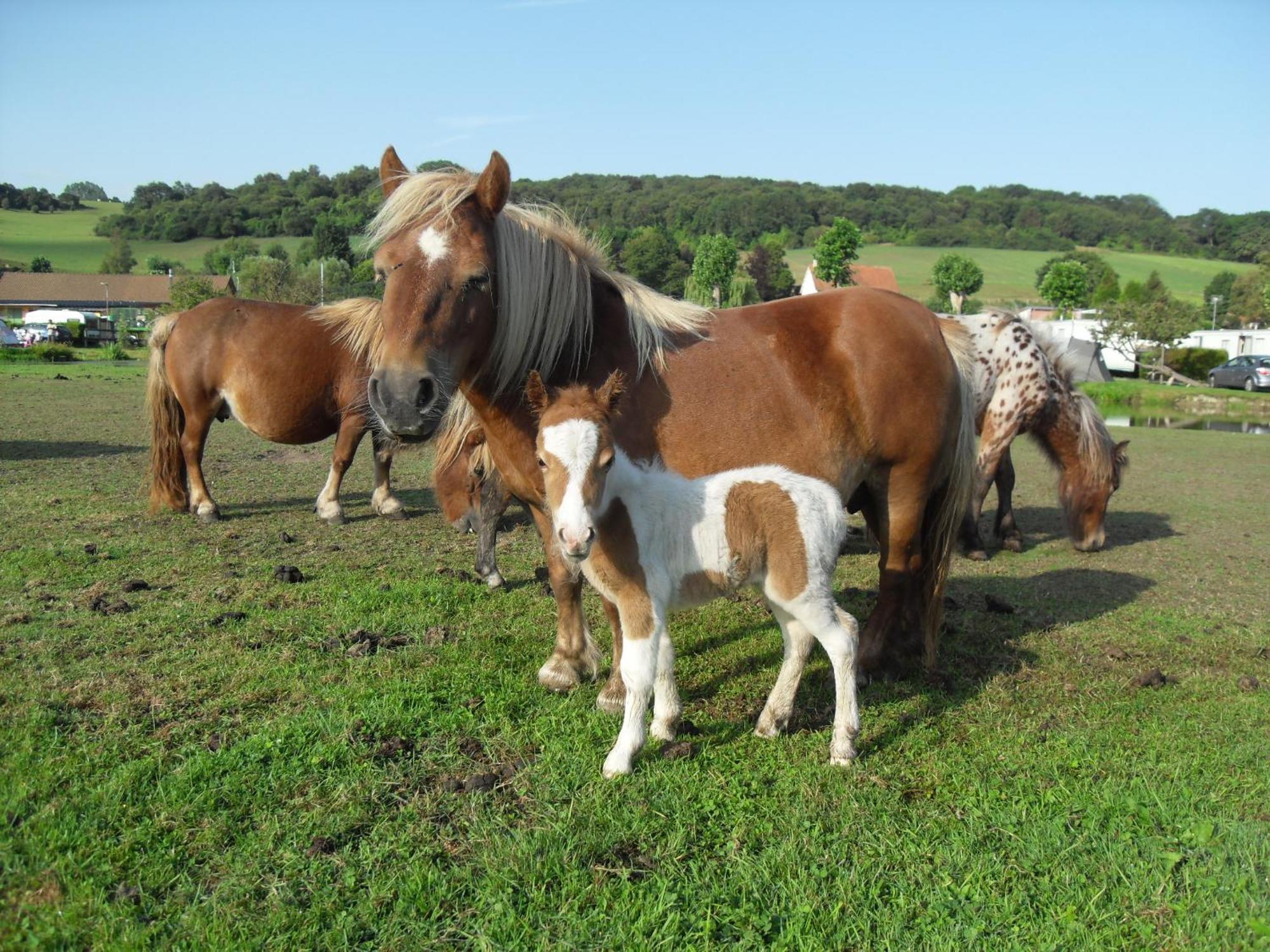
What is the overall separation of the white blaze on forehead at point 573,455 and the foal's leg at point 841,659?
121 cm

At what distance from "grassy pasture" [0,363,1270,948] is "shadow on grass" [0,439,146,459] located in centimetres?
663

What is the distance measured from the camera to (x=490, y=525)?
7418mm

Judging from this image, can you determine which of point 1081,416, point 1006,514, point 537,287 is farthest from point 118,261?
point 537,287

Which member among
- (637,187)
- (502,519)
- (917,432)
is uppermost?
(637,187)

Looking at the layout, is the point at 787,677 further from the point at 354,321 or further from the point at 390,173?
the point at 354,321

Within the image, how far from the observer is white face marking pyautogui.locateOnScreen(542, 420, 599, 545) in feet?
11.3

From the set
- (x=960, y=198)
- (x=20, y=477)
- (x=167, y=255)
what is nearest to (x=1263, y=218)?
(x=960, y=198)

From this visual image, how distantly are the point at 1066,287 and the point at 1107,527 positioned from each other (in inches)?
2958

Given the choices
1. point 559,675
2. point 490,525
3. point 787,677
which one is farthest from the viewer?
point 490,525

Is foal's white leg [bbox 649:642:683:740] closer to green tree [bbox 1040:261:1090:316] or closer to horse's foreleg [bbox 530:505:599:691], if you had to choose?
horse's foreleg [bbox 530:505:599:691]

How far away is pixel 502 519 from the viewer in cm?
1014

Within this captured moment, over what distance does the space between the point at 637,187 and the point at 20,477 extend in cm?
10710

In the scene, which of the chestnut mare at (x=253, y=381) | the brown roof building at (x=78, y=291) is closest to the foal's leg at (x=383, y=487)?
the chestnut mare at (x=253, y=381)

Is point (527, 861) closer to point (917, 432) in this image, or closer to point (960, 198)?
point (917, 432)
